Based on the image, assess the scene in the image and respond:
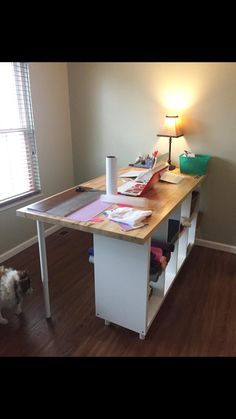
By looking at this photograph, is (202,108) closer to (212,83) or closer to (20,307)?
(212,83)

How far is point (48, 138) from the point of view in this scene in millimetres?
2900

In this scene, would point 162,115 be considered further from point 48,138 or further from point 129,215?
point 129,215

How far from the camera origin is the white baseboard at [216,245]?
2709 millimetres

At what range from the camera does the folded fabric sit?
144 centimetres

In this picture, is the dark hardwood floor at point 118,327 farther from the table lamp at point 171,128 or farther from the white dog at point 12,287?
the table lamp at point 171,128

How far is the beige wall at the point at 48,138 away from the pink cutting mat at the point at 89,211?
118 centimetres

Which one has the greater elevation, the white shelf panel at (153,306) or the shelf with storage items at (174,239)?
the shelf with storage items at (174,239)

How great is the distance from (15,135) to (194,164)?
65.4 inches

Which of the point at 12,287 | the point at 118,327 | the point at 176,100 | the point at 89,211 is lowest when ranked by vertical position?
the point at 118,327

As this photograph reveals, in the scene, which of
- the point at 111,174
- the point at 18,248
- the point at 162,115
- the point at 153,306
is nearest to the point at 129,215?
the point at 111,174

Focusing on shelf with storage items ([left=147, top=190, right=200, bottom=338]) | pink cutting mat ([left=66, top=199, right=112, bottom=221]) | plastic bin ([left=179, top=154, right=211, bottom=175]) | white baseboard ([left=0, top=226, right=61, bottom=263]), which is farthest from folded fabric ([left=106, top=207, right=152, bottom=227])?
white baseboard ([left=0, top=226, right=61, bottom=263])

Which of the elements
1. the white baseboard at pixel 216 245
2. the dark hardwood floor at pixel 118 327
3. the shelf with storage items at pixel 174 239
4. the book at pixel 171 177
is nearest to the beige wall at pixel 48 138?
the dark hardwood floor at pixel 118 327

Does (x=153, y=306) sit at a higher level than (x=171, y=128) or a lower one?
lower
